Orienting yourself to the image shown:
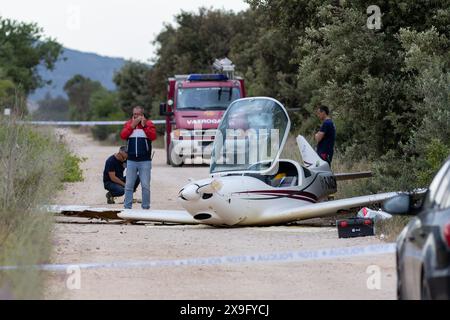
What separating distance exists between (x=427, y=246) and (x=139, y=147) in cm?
1326

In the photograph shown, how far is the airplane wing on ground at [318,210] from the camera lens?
703 inches

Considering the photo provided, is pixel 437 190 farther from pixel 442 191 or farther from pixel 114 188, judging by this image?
pixel 114 188

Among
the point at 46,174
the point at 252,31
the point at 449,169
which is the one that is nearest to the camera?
the point at 449,169

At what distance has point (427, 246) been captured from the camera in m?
8.02

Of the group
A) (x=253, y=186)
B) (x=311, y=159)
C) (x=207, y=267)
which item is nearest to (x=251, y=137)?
(x=253, y=186)

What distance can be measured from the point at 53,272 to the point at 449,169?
16.8 feet

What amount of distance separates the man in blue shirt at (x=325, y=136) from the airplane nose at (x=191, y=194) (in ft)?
16.4

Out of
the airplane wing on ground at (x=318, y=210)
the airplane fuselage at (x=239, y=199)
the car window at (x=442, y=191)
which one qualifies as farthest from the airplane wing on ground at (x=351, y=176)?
the car window at (x=442, y=191)

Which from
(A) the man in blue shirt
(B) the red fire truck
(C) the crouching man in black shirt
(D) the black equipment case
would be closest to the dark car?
(D) the black equipment case

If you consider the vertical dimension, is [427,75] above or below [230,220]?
above
